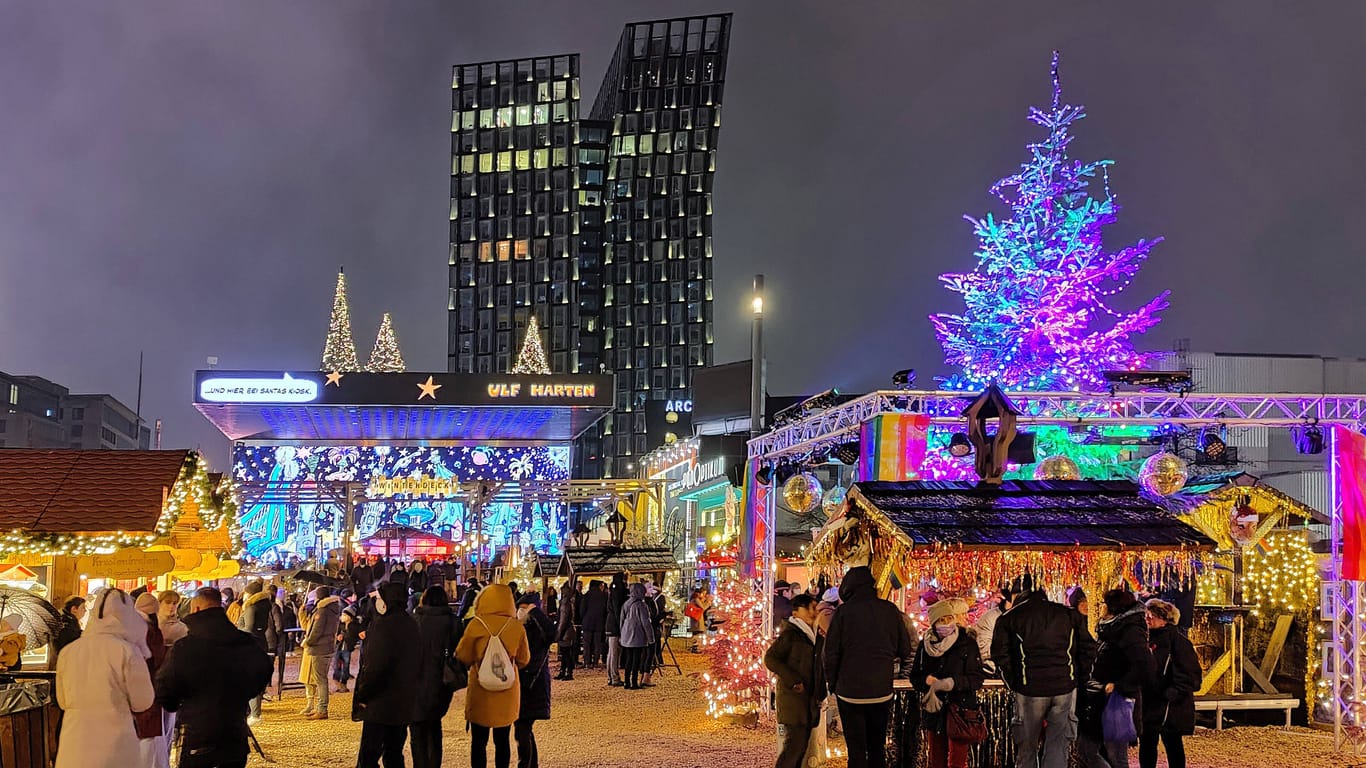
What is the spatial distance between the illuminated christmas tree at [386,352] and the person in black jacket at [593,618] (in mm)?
35585

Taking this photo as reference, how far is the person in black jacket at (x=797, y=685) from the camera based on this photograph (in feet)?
25.3

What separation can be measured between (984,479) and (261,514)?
132ft

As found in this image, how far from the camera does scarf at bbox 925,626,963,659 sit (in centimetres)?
812

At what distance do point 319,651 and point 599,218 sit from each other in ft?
316

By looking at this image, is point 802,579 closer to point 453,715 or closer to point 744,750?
point 453,715

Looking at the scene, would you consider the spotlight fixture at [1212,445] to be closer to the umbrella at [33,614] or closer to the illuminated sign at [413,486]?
the umbrella at [33,614]

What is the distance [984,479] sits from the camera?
34.6 feet

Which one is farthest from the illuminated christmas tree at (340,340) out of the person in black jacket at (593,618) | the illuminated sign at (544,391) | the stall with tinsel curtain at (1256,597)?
the stall with tinsel curtain at (1256,597)

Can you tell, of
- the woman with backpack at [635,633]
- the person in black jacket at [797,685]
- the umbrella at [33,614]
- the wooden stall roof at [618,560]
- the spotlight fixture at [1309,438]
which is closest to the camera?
the person in black jacket at [797,685]

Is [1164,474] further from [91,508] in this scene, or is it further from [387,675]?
[91,508]

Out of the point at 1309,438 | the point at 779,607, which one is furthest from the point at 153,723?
the point at 1309,438

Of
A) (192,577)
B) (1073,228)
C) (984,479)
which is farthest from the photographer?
(1073,228)

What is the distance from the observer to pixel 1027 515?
955 cm

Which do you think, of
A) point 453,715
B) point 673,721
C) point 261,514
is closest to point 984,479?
point 673,721
